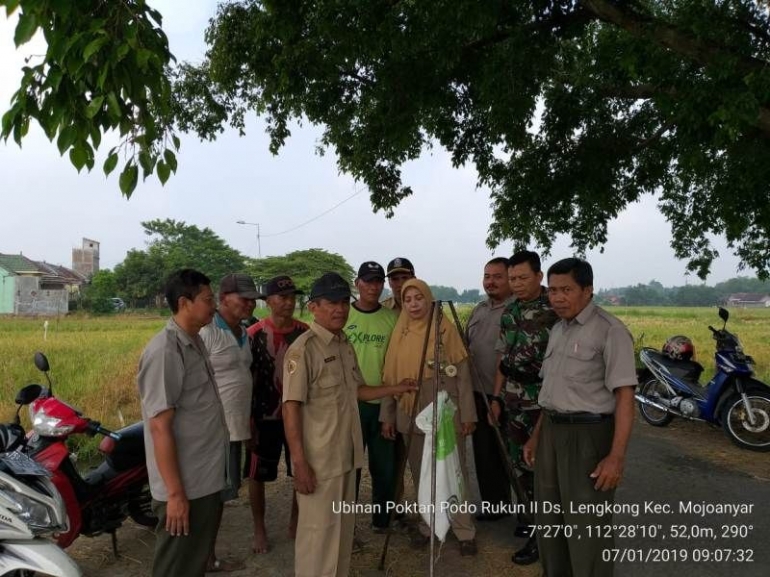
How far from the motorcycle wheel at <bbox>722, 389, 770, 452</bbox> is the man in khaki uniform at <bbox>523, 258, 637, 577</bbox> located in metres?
3.89

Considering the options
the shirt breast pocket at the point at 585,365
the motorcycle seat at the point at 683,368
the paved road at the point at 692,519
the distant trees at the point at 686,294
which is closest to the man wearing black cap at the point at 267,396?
the shirt breast pocket at the point at 585,365

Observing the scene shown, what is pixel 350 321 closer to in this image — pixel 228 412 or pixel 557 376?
pixel 228 412

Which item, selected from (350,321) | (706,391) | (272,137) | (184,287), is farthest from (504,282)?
(272,137)

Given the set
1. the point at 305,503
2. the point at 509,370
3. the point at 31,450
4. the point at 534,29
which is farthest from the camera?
the point at 534,29

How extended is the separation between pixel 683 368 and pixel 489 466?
376 cm

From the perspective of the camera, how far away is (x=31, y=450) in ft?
10.1

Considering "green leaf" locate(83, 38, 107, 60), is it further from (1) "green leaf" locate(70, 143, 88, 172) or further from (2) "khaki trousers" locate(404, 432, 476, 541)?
(2) "khaki trousers" locate(404, 432, 476, 541)

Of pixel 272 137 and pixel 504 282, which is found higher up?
pixel 272 137

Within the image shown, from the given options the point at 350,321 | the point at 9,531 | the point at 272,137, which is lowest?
the point at 9,531

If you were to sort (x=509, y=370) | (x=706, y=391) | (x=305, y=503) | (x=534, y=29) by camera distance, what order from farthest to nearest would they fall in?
(x=706, y=391), (x=534, y=29), (x=509, y=370), (x=305, y=503)

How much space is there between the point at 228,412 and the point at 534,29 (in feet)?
14.5

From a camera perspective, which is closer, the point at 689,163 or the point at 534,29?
the point at 689,163

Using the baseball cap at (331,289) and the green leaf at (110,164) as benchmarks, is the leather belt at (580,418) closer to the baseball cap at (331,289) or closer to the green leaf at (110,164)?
the baseball cap at (331,289)

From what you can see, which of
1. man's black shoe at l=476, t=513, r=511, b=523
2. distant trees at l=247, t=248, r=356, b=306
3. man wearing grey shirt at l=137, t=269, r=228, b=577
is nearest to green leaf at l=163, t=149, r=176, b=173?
man wearing grey shirt at l=137, t=269, r=228, b=577
